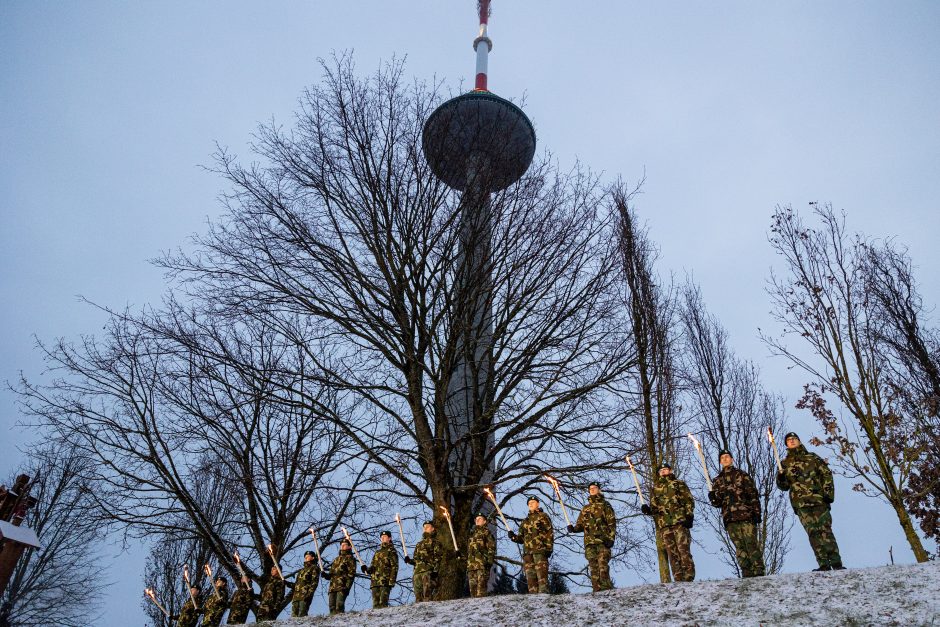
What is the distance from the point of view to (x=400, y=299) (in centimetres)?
1112

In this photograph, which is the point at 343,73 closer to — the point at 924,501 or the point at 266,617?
the point at 266,617

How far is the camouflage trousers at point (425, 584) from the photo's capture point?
10219 mm

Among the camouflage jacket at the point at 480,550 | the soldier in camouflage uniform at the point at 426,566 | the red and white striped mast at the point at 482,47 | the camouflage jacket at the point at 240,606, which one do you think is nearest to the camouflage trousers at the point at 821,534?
the camouflage jacket at the point at 480,550

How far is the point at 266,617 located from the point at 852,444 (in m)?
11.8

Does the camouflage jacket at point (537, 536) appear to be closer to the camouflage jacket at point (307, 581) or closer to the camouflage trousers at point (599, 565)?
the camouflage trousers at point (599, 565)

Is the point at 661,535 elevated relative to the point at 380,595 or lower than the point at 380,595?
elevated

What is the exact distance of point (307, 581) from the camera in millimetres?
11828

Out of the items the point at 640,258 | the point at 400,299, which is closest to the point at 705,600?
the point at 400,299

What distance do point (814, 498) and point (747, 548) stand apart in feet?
3.65

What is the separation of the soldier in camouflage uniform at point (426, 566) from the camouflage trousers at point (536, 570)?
173 centimetres

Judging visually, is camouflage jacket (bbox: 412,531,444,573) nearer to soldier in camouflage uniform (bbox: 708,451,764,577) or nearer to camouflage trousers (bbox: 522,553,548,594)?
camouflage trousers (bbox: 522,553,548,594)

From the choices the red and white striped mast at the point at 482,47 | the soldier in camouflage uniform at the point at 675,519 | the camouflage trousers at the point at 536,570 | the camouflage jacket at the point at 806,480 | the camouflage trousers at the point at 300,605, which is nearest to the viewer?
the camouflage jacket at the point at 806,480

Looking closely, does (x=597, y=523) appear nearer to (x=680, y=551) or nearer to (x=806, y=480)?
(x=680, y=551)

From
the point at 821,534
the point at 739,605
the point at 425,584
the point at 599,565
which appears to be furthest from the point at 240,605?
the point at 821,534
